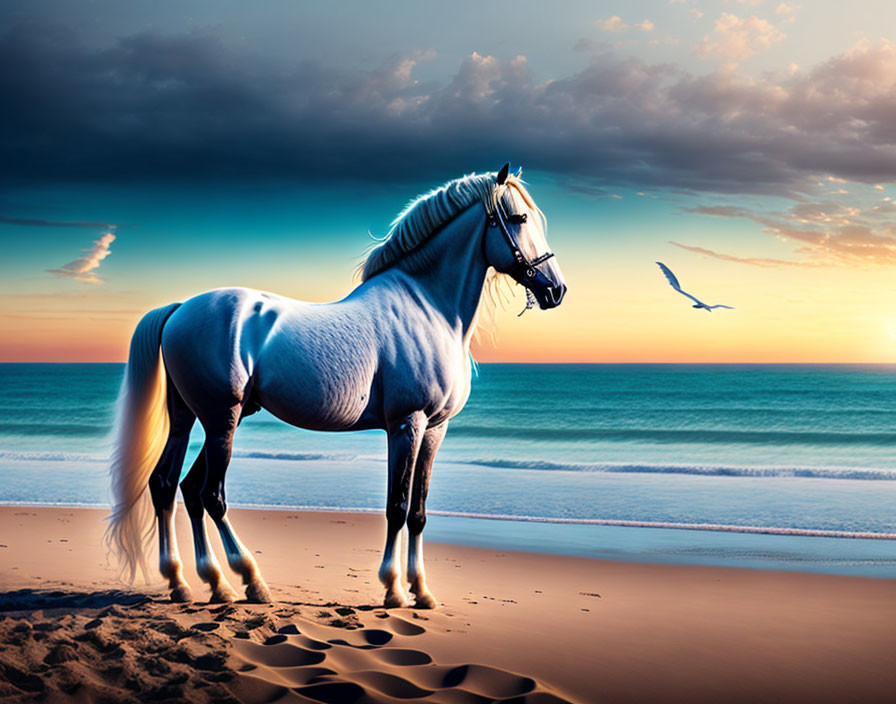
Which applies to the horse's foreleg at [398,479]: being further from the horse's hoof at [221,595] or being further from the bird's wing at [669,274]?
the bird's wing at [669,274]

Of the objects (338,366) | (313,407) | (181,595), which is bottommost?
(181,595)

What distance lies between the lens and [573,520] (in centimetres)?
802

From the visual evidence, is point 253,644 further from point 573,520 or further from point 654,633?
point 573,520

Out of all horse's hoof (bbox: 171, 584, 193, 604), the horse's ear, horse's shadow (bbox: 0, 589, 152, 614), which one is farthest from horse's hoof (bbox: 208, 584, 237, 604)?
the horse's ear

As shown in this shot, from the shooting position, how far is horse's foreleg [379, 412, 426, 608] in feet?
11.8

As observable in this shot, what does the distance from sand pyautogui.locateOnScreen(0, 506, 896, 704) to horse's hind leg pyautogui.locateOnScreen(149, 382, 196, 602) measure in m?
0.19

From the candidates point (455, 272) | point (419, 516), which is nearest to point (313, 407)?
point (419, 516)

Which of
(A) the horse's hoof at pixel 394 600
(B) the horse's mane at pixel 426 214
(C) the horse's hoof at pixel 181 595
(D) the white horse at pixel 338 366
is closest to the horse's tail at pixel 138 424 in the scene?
(D) the white horse at pixel 338 366

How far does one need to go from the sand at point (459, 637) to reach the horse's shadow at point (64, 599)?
0.05ft

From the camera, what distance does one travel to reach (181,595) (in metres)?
3.67

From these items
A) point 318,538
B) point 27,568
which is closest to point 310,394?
point 27,568

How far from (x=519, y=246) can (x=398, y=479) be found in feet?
4.44

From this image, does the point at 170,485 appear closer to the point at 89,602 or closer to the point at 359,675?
the point at 89,602

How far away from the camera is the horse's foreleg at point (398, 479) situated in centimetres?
361
